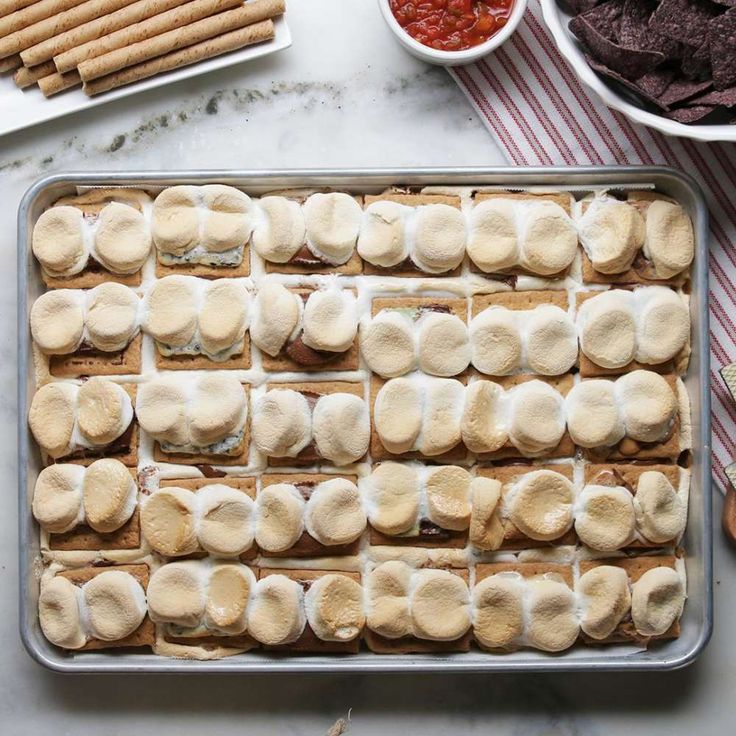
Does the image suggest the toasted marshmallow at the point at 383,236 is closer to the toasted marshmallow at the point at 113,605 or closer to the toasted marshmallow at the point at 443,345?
the toasted marshmallow at the point at 443,345

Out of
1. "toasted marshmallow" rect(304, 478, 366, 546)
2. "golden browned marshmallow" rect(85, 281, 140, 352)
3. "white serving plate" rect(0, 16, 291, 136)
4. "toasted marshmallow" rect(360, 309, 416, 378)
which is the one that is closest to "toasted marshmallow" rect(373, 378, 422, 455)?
"toasted marshmallow" rect(360, 309, 416, 378)

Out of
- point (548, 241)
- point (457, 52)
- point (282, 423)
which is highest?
point (457, 52)

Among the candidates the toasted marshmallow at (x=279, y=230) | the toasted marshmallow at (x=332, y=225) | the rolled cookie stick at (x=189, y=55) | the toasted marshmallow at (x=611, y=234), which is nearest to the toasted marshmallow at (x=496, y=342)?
the toasted marshmallow at (x=611, y=234)

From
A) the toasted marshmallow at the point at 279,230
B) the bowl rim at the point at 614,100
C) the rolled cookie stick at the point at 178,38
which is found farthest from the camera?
the rolled cookie stick at the point at 178,38

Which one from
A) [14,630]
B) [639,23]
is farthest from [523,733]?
[639,23]

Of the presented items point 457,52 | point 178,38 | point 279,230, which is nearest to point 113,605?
point 279,230

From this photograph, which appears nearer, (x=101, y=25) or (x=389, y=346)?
(x=389, y=346)

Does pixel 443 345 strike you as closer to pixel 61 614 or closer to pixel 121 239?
pixel 121 239
